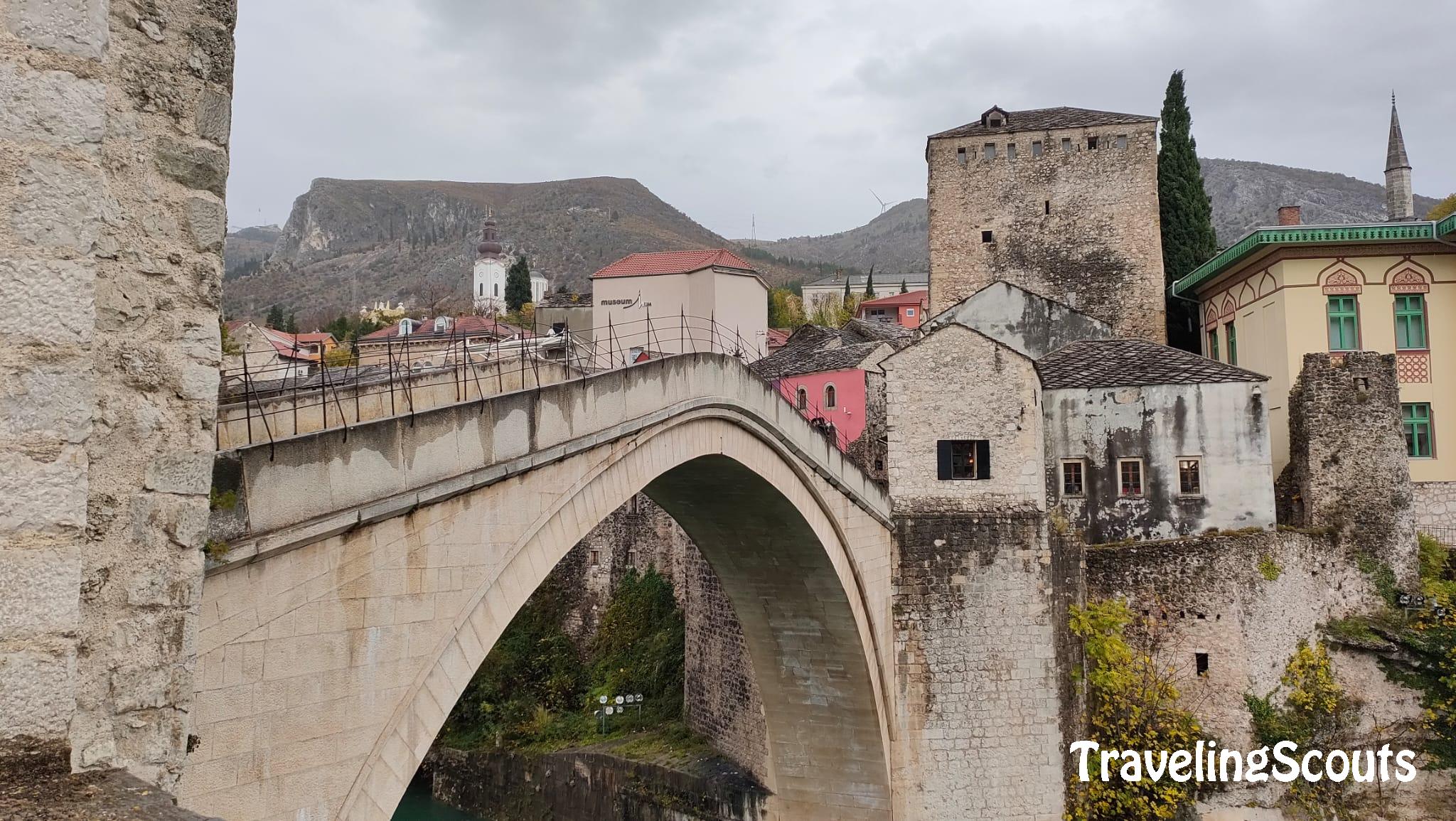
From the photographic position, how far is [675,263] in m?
28.6

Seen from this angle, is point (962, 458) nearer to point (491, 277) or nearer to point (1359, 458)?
point (1359, 458)

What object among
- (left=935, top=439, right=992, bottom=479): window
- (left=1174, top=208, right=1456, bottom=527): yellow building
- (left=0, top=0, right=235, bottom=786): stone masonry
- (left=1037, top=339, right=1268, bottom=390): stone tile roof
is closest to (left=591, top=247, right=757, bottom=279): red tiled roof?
(left=1037, top=339, right=1268, bottom=390): stone tile roof

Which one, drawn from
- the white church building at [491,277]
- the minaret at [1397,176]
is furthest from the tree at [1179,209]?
the white church building at [491,277]

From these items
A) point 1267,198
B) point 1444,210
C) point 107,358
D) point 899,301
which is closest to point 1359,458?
point 107,358

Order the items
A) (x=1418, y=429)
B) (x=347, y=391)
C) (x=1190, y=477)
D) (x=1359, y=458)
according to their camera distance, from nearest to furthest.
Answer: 1. (x=347, y=391)
2. (x=1359, y=458)
3. (x=1190, y=477)
4. (x=1418, y=429)

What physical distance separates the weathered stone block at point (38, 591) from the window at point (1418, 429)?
21.0 meters

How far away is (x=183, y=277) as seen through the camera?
355 cm

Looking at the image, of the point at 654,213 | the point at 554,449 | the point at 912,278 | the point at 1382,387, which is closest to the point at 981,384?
the point at 1382,387

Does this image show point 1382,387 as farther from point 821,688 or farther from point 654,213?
point 654,213

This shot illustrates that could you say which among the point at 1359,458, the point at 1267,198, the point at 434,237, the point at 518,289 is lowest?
the point at 1359,458

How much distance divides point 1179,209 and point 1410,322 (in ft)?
22.9

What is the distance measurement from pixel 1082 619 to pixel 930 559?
252 centimetres

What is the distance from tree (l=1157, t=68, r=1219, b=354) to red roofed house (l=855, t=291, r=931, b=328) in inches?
990

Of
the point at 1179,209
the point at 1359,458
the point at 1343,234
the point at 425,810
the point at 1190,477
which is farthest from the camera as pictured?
the point at 1179,209
